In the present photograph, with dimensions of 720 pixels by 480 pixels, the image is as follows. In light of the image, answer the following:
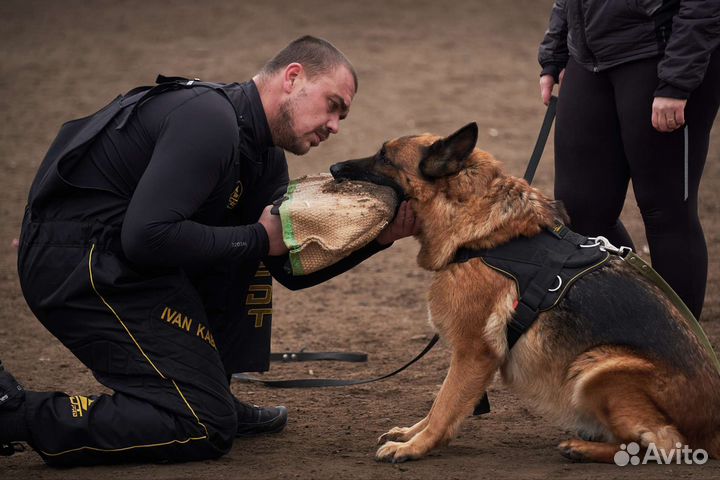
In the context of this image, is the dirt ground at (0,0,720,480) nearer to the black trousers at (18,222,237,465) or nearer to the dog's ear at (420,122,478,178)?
the black trousers at (18,222,237,465)

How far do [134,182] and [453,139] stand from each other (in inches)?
54.4

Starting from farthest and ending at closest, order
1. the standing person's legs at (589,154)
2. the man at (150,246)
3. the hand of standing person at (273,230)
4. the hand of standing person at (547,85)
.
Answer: the hand of standing person at (547,85) < the standing person's legs at (589,154) < the hand of standing person at (273,230) < the man at (150,246)

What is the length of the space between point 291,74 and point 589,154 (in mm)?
1493

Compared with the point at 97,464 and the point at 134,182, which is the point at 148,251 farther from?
the point at 97,464

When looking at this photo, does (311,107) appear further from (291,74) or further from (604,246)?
(604,246)

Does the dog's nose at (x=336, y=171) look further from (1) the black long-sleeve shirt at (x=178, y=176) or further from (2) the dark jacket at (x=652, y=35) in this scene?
(2) the dark jacket at (x=652, y=35)

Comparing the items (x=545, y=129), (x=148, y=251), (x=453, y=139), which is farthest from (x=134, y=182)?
(x=545, y=129)

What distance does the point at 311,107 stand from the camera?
167 inches

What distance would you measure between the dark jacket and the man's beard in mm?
1422

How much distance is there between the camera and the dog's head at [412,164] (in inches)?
160

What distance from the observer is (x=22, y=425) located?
12.6 feet

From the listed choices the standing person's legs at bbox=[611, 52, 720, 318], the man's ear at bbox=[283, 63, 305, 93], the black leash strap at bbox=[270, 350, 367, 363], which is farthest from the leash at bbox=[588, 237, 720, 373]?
the black leash strap at bbox=[270, 350, 367, 363]

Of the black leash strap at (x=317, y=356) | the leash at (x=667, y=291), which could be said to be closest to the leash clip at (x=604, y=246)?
the leash at (x=667, y=291)

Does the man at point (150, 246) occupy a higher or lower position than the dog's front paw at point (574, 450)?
higher
